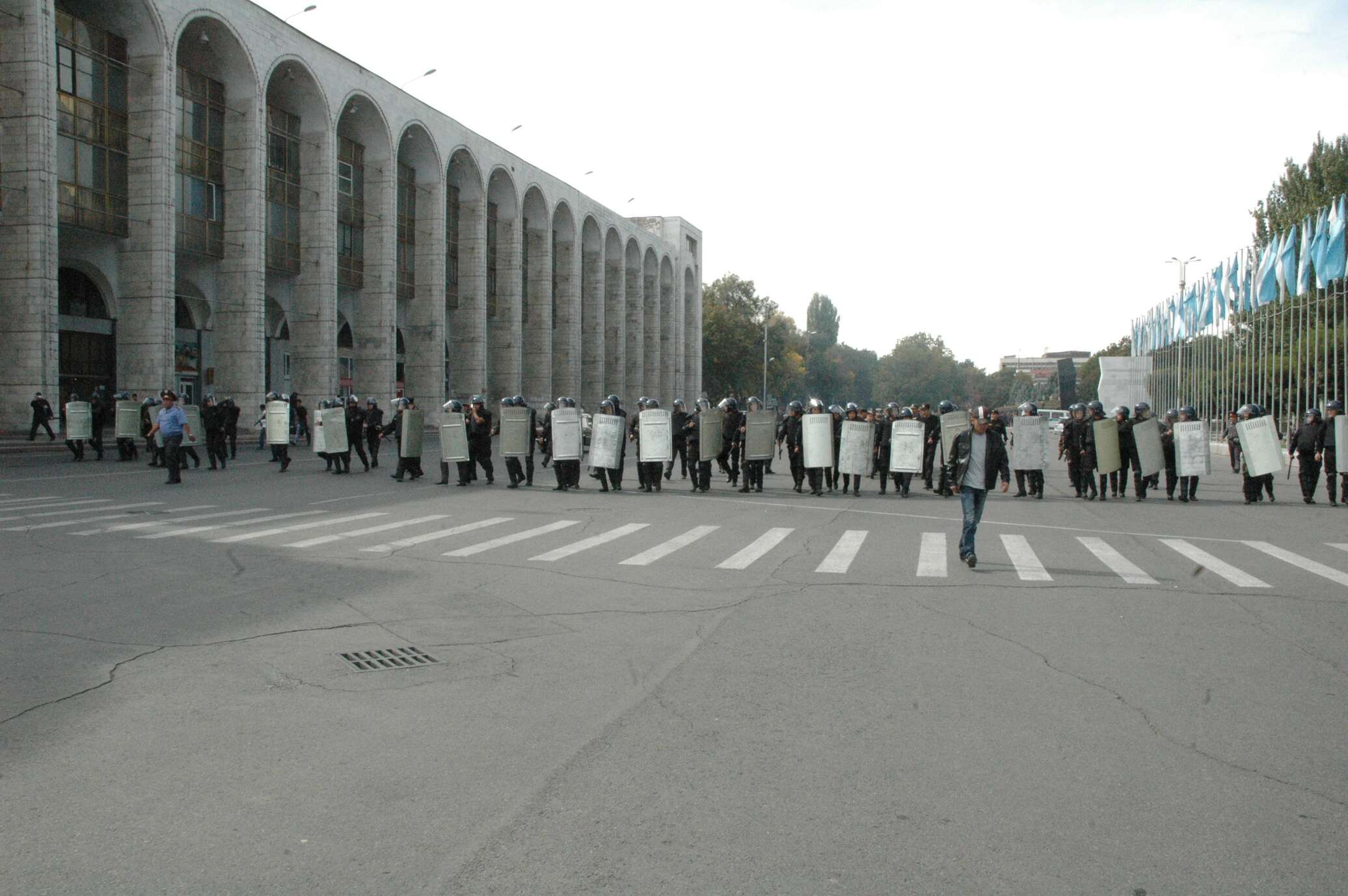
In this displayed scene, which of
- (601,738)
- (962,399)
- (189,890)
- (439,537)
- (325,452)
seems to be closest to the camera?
(189,890)

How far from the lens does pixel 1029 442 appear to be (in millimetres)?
21359

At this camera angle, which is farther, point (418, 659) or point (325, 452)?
point (325, 452)

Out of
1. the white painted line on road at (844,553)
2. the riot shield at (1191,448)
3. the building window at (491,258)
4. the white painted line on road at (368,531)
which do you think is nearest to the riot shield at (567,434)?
the white painted line on road at (368,531)

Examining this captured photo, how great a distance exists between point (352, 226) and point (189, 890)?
49.4 metres

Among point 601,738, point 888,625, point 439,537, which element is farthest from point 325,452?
point 601,738

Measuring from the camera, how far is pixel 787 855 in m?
3.75

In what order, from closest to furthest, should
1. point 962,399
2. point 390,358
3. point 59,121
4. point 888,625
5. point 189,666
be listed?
point 189,666
point 888,625
point 59,121
point 390,358
point 962,399

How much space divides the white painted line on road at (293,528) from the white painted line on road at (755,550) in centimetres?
568

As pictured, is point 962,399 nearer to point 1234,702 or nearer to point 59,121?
point 59,121

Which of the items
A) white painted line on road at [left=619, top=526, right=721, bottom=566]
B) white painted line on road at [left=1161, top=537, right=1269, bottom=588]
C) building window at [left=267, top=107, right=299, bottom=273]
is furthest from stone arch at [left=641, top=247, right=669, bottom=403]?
white painted line on road at [left=1161, top=537, right=1269, bottom=588]

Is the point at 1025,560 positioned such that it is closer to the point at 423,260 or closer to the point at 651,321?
the point at 423,260

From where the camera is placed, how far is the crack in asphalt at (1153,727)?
445 centimetres

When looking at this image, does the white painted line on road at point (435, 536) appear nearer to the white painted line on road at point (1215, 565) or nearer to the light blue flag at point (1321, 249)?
the white painted line on road at point (1215, 565)

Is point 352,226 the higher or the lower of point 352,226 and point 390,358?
the higher
